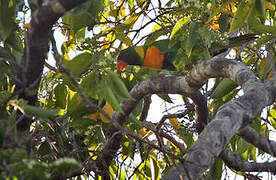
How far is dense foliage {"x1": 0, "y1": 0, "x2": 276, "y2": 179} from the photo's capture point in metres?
1.11

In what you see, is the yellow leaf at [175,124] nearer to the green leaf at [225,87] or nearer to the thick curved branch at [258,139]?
the green leaf at [225,87]

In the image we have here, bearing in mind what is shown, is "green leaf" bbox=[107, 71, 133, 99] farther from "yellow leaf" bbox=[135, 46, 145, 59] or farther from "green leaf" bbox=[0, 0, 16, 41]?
"yellow leaf" bbox=[135, 46, 145, 59]

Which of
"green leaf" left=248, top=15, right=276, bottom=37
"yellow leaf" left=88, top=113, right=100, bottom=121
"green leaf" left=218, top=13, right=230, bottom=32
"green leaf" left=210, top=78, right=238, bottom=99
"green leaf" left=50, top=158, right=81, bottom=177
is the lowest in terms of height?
"green leaf" left=50, top=158, right=81, bottom=177

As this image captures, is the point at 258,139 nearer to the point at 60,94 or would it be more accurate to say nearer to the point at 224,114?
the point at 224,114

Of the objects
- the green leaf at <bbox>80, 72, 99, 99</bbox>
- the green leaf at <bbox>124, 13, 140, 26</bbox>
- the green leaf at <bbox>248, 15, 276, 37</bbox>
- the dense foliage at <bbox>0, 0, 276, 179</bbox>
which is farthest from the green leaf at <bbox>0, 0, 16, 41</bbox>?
the green leaf at <bbox>124, 13, 140, 26</bbox>

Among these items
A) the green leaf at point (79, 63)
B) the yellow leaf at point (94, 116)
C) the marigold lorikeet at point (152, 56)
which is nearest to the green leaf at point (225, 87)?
the yellow leaf at point (94, 116)

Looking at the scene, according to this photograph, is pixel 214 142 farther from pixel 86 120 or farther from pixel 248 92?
pixel 86 120

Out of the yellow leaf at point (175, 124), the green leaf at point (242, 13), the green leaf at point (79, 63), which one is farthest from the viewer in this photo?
the yellow leaf at point (175, 124)

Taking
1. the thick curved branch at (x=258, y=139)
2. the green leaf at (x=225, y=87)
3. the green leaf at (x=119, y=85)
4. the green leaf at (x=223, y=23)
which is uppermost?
the green leaf at (x=223, y=23)

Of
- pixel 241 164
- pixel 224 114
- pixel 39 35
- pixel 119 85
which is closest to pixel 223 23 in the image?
pixel 241 164

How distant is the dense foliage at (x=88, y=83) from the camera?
3.65 feet

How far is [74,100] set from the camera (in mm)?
1922

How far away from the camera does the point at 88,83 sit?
61.1 inches

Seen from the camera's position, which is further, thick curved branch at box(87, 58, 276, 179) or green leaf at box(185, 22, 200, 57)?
green leaf at box(185, 22, 200, 57)
